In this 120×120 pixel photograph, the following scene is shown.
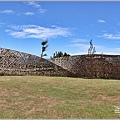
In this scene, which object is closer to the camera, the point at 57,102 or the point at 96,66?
the point at 57,102

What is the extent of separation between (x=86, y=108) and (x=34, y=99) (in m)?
1.15

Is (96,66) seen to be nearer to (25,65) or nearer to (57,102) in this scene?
(25,65)

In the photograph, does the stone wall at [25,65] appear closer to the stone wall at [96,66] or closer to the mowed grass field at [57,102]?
the stone wall at [96,66]

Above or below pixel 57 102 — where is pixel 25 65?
above

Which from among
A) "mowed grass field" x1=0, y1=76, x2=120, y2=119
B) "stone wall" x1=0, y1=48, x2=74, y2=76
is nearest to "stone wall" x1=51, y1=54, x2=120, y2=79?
"stone wall" x1=0, y1=48, x2=74, y2=76

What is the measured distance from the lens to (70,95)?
4.86m

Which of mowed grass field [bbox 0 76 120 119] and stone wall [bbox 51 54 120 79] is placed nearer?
mowed grass field [bbox 0 76 120 119]

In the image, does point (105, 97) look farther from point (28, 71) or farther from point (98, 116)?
point (28, 71)

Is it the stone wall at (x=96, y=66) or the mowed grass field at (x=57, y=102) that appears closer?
the mowed grass field at (x=57, y=102)

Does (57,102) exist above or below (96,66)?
below

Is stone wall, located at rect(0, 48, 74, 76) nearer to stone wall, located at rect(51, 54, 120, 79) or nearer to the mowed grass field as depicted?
stone wall, located at rect(51, 54, 120, 79)

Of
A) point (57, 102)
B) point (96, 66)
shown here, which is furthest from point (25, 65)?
point (57, 102)

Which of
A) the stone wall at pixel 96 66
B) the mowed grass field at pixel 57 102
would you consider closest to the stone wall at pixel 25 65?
the stone wall at pixel 96 66

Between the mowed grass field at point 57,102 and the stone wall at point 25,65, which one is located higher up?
the stone wall at point 25,65
